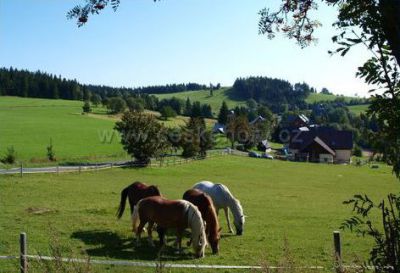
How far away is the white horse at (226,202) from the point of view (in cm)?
1567

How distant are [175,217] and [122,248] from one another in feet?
5.95

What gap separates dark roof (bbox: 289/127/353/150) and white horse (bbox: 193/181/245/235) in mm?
70924

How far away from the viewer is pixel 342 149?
87250 mm

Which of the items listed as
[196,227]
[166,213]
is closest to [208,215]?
[196,227]

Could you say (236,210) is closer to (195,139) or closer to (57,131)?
(195,139)

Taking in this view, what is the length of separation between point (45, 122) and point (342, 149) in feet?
190

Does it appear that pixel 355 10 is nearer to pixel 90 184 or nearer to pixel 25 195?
pixel 25 195

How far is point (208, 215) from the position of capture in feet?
43.1

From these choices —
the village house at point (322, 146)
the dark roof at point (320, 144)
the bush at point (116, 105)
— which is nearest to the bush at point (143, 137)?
the village house at point (322, 146)

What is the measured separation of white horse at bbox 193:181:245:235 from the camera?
1567 cm

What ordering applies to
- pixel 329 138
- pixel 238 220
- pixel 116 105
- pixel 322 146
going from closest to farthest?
pixel 238 220
pixel 322 146
pixel 329 138
pixel 116 105

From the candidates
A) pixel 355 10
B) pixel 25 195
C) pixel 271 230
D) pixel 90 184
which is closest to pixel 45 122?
pixel 90 184

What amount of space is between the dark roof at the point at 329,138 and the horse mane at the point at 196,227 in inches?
2962

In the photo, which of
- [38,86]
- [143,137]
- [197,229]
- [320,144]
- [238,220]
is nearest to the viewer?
[197,229]
